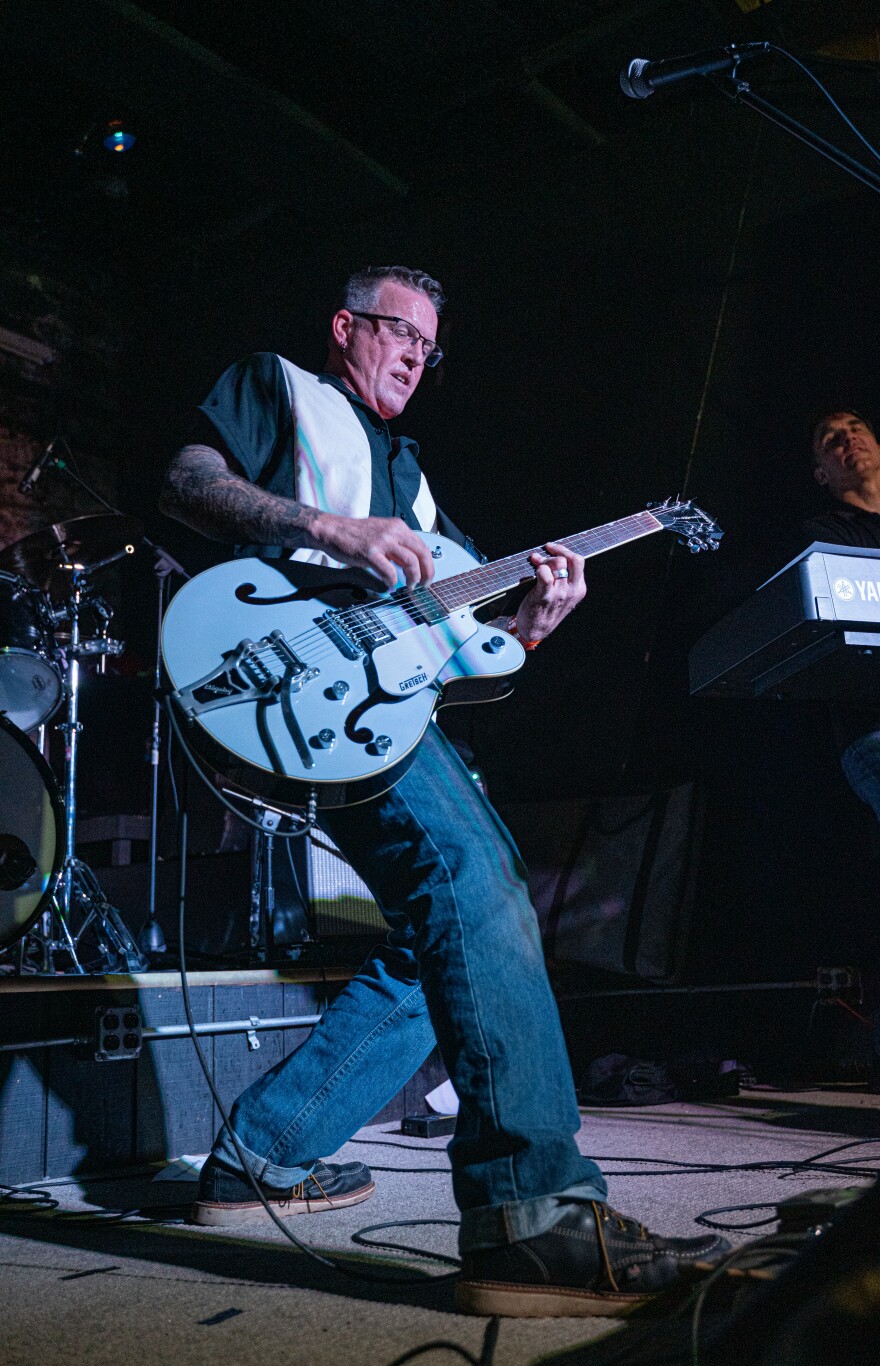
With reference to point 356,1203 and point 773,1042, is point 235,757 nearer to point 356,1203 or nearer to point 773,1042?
point 356,1203

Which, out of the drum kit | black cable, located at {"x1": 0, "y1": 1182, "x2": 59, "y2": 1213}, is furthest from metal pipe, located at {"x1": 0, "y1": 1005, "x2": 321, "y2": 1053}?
the drum kit

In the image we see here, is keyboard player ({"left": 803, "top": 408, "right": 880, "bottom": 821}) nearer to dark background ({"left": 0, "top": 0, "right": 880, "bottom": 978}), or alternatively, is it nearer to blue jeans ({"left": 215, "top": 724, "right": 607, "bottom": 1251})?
dark background ({"left": 0, "top": 0, "right": 880, "bottom": 978})

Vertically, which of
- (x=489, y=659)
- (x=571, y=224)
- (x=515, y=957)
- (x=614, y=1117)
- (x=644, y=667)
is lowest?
(x=614, y=1117)

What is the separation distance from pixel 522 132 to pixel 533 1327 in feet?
16.8

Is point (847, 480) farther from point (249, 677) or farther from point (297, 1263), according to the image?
point (297, 1263)

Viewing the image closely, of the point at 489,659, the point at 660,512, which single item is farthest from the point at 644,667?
the point at 489,659

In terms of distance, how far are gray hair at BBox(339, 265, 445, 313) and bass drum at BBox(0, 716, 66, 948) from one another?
1512 millimetres

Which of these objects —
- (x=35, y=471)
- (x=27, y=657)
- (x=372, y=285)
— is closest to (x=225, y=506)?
(x=372, y=285)

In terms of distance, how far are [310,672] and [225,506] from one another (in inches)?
12.7

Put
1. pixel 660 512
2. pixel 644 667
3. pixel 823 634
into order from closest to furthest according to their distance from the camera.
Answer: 1. pixel 823 634
2. pixel 660 512
3. pixel 644 667

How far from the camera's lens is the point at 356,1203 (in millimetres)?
2070

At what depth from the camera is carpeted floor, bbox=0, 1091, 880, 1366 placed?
124 cm

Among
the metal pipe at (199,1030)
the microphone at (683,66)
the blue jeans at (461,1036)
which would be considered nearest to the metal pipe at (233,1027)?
the metal pipe at (199,1030)

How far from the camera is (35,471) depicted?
19.4 feet
